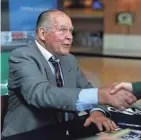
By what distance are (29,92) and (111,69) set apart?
8858 mm

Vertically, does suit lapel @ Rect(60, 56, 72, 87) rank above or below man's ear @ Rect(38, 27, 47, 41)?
below

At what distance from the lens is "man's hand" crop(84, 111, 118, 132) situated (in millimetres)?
1842

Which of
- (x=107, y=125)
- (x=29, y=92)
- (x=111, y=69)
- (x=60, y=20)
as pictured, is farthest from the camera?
(x=111, y=69)

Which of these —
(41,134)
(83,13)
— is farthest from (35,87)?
(83,13)

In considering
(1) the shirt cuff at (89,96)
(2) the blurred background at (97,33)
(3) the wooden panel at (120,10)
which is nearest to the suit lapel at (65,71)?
(1) the shirt cuff at (89,96)

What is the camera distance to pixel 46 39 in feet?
6.56

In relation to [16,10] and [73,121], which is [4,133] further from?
[16,10]

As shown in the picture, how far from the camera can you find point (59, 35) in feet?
6.44

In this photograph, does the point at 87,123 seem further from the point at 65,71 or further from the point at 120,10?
the point at 120,10

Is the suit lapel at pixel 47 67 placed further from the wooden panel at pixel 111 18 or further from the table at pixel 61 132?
the wooden panel at pixel 111 18

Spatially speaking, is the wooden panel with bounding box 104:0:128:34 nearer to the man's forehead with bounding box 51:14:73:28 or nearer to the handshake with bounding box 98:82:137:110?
the man's forehead with bounding box 51:14:73:28

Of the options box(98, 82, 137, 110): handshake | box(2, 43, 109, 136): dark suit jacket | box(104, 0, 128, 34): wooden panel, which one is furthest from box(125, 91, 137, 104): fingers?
box(104, 0, 128, 34): wooden panel

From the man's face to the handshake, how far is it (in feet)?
1.45

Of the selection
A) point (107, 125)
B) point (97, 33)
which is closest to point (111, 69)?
point (97, 33)
